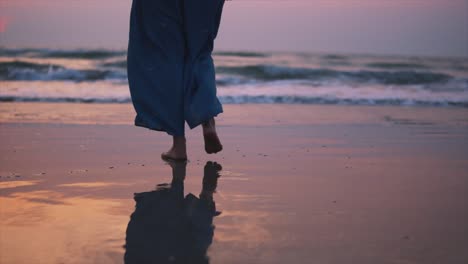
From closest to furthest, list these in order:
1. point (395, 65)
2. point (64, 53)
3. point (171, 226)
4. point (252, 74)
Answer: point (171, 226), point (252, 74), point (64, 53), point (395, 65)

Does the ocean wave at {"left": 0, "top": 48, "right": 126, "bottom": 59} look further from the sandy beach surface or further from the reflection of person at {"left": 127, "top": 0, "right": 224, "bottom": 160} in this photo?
the reflection of person at {"left": 127, "top": 0, "right": 224, "bottom": 160}

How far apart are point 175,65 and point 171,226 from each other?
1.33m

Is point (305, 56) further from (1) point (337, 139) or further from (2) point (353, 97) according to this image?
(1) point (337, 139)

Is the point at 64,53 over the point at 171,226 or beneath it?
over

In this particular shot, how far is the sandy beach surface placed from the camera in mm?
1815

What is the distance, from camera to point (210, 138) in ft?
10.7

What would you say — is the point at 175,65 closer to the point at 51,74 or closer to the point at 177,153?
the point at 177,153

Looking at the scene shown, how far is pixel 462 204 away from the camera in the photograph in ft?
7.97

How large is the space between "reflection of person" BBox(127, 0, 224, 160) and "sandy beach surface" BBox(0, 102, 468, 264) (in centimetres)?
21

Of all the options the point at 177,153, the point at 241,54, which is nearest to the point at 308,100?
the point at 177,153

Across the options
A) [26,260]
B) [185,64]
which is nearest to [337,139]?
[185,64]

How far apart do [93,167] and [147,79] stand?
0.50m

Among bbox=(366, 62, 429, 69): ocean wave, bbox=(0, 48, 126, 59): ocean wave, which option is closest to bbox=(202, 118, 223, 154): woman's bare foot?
bbox=(0, 48, 126, 59): ocean wave

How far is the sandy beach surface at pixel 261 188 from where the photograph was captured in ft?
5.96
